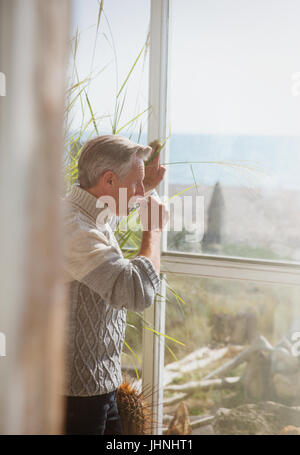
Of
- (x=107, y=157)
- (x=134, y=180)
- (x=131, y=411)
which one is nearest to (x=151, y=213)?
(x=134, y=180)

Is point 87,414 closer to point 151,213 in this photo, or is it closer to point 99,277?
point 99,277

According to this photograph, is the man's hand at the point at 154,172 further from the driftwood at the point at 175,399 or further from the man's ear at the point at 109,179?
the driftwood at the point at 175,399

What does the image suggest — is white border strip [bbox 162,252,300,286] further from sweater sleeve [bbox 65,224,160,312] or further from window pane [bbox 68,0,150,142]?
sweater sleeve [bbox 65,224,160,312]

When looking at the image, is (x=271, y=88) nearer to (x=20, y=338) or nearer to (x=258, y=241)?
(x=258, y=241)

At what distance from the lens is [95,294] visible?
1336mm

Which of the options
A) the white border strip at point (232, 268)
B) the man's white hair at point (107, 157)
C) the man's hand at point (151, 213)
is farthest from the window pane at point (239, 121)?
the man's white hair at point (107, 157)

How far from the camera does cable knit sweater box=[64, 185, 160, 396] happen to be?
124 centimetres

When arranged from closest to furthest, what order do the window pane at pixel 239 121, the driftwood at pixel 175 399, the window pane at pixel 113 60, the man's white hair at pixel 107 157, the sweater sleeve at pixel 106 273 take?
the sweater sleeve at pixel 106 273
the man's white hair at pixel 107 157
the window pane at pixel 239 121
the window pane at pixel 113 60
the driftwood at pixel 175 399

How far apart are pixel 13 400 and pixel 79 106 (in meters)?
1.58

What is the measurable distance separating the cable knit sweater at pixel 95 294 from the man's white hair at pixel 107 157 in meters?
0.07

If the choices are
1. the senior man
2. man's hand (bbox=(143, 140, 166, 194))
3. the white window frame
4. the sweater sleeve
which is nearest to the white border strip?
the white window frame

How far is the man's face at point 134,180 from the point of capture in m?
1.36

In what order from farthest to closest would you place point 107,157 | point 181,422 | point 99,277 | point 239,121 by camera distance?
point 181,422
point 239,121
point 107,157
point 99,277

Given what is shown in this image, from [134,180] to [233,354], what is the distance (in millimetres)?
984
